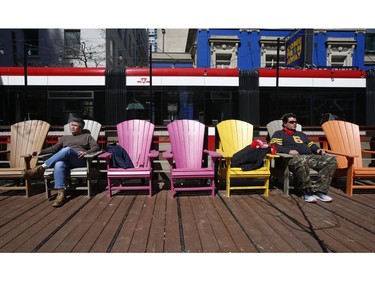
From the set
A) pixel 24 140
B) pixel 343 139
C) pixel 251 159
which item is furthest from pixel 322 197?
pixel 24 140

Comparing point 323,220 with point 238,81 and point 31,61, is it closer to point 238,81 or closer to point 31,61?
A: point 238,81

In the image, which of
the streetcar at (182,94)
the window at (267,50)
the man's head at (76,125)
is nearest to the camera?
the man's head at (76,125)

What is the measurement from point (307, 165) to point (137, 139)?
2562 millimetres

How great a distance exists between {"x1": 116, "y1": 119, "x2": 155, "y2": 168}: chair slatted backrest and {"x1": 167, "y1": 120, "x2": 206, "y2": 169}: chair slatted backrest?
15.9 inches

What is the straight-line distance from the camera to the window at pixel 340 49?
59.5 ft

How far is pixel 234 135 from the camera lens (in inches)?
166

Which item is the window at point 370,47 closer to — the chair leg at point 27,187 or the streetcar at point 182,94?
the streetcar at point 182,94

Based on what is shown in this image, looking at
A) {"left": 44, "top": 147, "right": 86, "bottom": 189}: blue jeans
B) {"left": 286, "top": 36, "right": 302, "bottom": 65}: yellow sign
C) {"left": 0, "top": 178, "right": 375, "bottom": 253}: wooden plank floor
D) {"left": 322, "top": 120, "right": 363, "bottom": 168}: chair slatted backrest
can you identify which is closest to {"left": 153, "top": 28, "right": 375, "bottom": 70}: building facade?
{"left": 286, "top": 36, "right": 302, "bottom": 65}: yellow sign

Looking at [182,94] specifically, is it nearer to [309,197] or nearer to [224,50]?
[309,197]

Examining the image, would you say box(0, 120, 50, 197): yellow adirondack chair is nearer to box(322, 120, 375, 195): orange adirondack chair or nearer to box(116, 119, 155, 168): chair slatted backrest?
box(116, 119, 155, 168): chair slatted backrest

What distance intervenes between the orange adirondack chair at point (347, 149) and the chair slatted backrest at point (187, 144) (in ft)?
6.59

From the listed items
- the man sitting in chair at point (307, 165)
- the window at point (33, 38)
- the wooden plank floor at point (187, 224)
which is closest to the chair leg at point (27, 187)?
the wooden plank floor at point (187, 224)

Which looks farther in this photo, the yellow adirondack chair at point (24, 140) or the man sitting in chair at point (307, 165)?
the yellow adirondack chair at point (24, 140)

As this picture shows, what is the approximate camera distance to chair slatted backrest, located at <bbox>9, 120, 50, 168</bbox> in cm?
398
